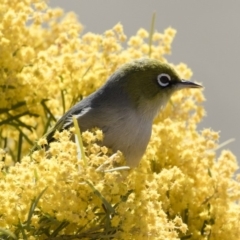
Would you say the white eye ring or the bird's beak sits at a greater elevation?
the white eye ring

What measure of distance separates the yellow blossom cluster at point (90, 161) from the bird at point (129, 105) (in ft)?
0.12

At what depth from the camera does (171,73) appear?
1596 millimetres

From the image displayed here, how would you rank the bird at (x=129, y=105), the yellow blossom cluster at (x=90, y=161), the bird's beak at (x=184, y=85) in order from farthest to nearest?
the bird's beak at (x=184, y=85) → the bird at (x=129, y=105) → the yellow blossom cluster at (x=90, y=161)

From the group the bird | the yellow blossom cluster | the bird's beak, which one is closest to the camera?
the yellow blossom cluster

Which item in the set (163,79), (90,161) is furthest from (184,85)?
(90,161)

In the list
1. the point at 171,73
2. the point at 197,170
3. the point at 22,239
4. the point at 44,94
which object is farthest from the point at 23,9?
the point at 22,239

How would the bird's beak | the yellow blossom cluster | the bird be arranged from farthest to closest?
1. the bird's beak
2. the bird
3. the yellow blossom cluster

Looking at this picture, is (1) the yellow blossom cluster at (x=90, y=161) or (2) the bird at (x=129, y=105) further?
(2) the bird at (x=129, y=105)

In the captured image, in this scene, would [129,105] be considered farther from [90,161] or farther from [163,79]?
[90,161]

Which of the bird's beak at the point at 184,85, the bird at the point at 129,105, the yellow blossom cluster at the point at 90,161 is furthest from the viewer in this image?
the bird's beak at the point at 184,85

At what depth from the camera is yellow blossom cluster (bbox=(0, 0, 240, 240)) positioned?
1.12 meters

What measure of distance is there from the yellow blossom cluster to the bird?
4 cm

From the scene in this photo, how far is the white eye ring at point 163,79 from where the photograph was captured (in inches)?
63.2

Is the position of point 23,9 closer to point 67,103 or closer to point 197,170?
point 67,103
